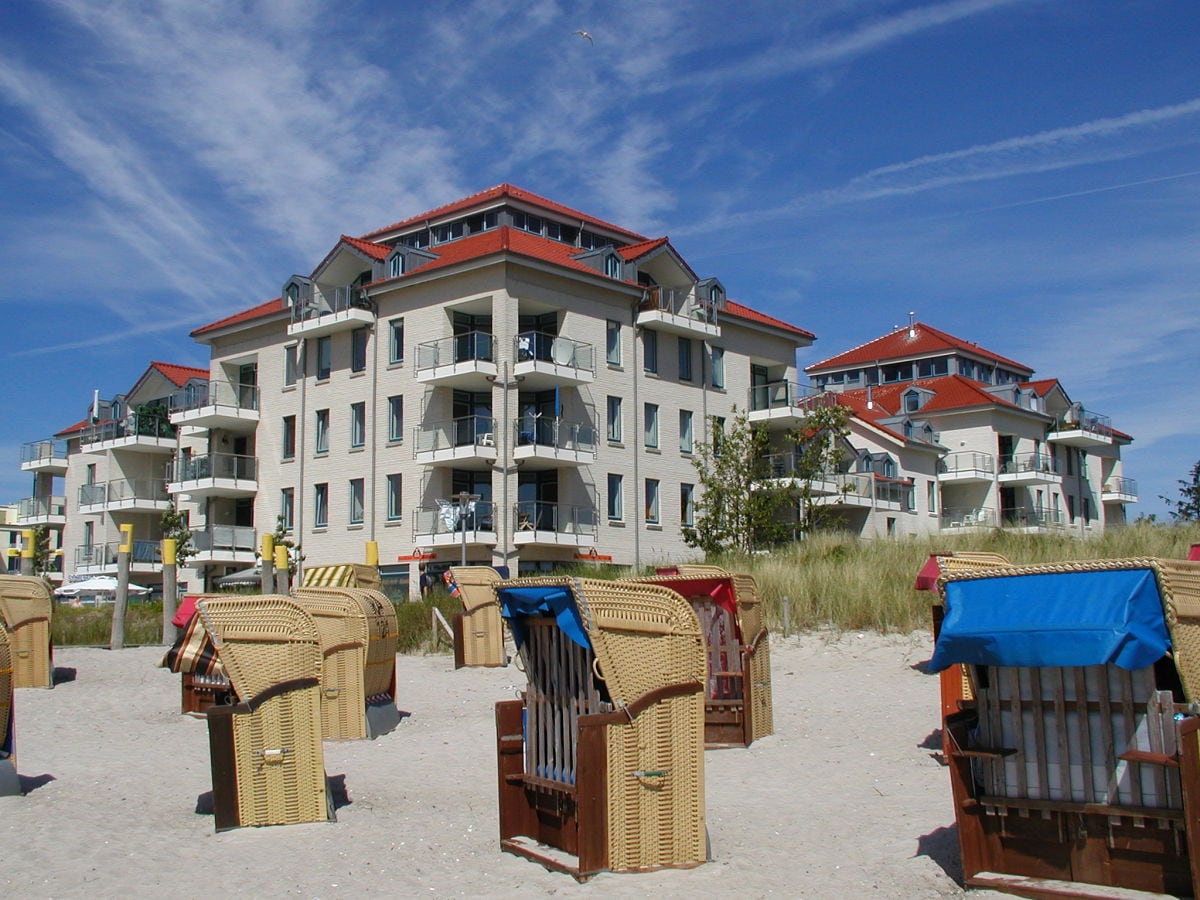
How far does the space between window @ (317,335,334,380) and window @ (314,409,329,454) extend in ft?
4.13

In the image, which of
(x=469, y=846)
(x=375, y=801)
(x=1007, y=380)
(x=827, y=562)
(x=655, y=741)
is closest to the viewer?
(x=655, y=741)

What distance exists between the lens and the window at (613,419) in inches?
1673

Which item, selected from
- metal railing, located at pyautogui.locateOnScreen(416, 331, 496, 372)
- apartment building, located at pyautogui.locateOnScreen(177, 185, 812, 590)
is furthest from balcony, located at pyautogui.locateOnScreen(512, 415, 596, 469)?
metal railing, located at pyautogui.locateOnScreen(416, 331, 496, 372)

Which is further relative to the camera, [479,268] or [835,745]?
[479,268]

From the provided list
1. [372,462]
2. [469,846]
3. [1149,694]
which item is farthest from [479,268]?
[1149,694]

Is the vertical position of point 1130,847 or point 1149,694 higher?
point 1149,694

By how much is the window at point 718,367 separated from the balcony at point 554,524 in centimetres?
877

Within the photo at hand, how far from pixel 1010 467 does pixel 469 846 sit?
5644cm

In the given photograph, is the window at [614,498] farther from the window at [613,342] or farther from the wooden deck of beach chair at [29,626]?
the wooden deck of beach chair at [29,626]

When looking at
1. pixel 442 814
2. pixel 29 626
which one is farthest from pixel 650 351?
pixel 442 814

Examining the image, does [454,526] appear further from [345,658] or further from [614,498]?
[345,658]

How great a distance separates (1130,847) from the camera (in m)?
7.15

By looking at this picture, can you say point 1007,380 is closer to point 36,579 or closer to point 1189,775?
point 36,579

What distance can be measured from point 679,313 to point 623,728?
37.3 meters
